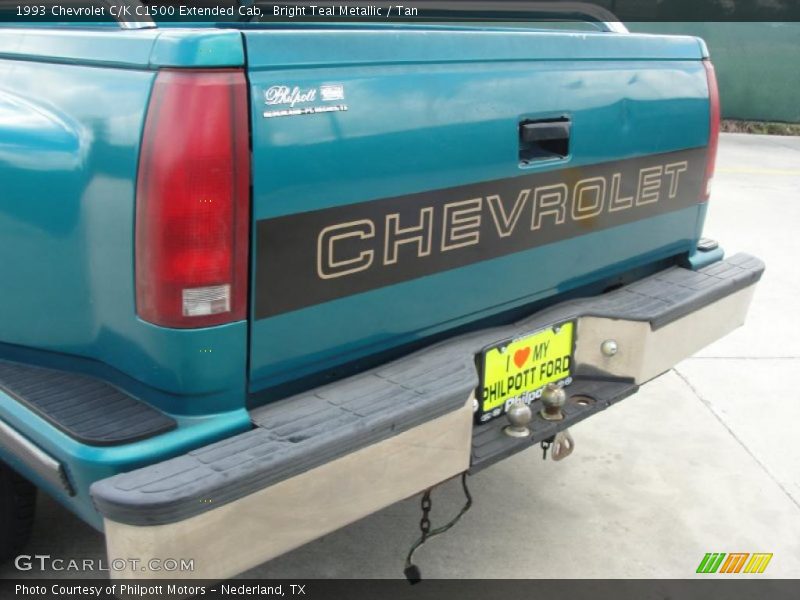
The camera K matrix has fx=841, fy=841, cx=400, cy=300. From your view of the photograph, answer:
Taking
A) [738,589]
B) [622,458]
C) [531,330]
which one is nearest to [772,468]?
[622,458]

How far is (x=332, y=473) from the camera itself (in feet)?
6.24

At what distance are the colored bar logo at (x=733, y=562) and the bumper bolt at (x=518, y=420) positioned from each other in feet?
3.03

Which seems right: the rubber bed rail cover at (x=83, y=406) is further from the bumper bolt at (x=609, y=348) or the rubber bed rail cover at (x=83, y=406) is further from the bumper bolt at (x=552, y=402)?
the bumper bolt at (x=609, y=348)

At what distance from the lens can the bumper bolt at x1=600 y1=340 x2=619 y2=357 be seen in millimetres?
2754

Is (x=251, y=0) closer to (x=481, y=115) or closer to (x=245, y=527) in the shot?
(x=481, y=115)

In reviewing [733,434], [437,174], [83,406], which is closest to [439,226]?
[437,174]

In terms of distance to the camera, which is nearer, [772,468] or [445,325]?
[445,325]

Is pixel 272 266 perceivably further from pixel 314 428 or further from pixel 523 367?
pixel 523 367

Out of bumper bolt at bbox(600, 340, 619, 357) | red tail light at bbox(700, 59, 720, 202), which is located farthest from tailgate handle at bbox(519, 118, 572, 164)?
red tail light at bbox(700, 59, 720, 202)

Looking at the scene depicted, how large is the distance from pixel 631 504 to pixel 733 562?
43 cm

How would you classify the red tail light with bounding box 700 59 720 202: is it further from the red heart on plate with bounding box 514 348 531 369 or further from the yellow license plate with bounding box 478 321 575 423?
the red heart on plate with bounding box 514 348 531 369

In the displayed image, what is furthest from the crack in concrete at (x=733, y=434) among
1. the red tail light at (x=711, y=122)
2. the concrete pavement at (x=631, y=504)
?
the red tail light at (x=711, y=122)

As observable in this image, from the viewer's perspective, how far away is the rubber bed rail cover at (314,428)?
1678 mm

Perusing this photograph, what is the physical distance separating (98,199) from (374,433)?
2.67 feet
